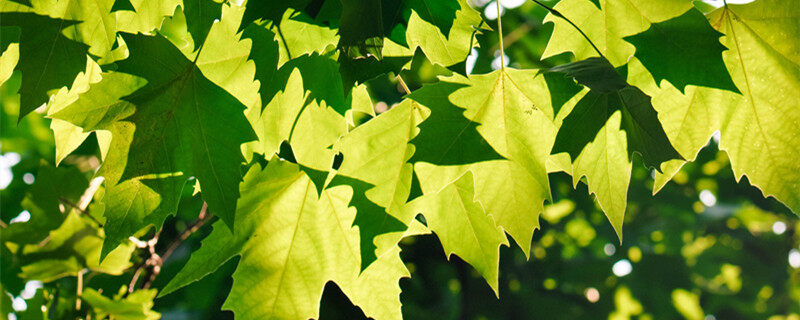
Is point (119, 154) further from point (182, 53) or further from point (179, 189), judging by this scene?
point (182, 53)

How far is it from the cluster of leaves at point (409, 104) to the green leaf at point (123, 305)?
438mm

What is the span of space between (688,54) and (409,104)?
576 millimetres

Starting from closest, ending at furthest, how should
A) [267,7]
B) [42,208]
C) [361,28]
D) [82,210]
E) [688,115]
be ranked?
[361,28]
[267,7]
[688,115]
[82,210]
[42,208]

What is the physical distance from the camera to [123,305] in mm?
1461

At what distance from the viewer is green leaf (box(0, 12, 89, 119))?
1076 millimetres

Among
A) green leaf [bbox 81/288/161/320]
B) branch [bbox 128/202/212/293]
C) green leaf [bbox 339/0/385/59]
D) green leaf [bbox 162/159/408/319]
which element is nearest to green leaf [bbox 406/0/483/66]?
green leaf [bbox 339/0/385/59]

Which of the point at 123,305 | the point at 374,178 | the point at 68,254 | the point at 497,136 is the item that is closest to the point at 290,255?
the point at 374,178

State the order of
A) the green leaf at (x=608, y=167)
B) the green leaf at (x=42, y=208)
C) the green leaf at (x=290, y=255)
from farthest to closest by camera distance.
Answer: the green leaf at (x=42, y=208)
the green leaf at (x=290, y=255)
the green leaf at (x=608, y=167)

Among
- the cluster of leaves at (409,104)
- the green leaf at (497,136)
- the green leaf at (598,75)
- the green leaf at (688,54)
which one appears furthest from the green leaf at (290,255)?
the green leaf at (688,54)

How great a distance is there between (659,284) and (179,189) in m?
4.34

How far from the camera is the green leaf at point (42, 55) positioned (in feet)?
3.53

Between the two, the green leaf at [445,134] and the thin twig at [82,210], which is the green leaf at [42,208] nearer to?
the thin twig at [82,210]

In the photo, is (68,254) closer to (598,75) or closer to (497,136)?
(497,136)

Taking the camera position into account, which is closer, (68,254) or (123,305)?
(123,305)
